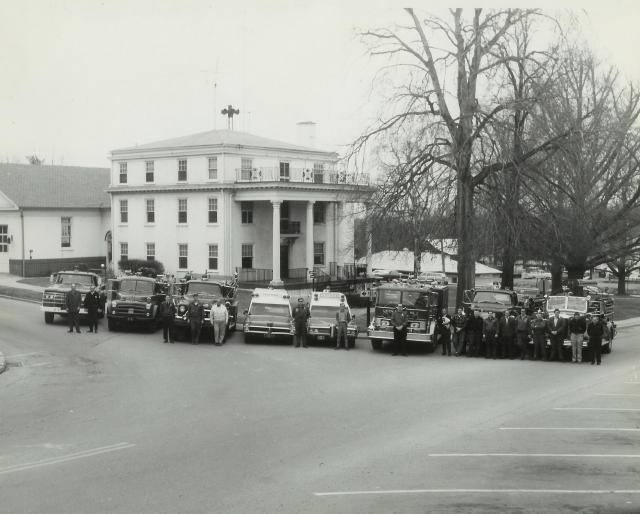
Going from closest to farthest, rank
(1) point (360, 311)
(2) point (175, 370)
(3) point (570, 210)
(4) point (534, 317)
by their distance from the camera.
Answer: (2) point (175, 370), (4) point (534, 317), (3) point (570, 210), (1) point (360, 311)

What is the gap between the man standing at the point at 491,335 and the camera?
25.2 metres

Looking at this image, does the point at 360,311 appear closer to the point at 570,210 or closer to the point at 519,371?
the point at 570,210

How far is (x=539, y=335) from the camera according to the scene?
2481 cm

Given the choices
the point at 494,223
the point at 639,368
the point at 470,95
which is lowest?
the point at 639,368

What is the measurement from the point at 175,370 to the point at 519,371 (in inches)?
367

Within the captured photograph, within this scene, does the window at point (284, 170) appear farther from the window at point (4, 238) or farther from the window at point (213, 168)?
the window at point (4, 238)

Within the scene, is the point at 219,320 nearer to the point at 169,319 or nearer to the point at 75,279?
the point at 169,319

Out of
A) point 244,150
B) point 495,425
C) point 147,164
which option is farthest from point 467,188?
point 147,164

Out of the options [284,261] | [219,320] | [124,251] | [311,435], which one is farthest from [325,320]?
[124,251]

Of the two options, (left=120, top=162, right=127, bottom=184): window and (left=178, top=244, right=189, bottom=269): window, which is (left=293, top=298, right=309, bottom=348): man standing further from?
(left=120, top=162, right=127, bottom=184): window

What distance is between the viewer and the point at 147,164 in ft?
170

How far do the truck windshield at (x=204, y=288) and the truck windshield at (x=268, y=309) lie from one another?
6.39 feet

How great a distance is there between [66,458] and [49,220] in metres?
44.5

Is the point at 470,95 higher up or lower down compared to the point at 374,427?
higher up
